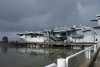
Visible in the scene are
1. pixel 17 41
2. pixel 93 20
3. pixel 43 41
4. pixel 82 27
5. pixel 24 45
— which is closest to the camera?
pixel 93 20

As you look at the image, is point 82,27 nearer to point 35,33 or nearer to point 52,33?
point 52,33

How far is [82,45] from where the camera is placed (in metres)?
64.1

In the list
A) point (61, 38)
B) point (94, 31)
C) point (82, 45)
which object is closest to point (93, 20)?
point (94, 31)

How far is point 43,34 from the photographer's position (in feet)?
272

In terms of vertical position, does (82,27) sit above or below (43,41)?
above

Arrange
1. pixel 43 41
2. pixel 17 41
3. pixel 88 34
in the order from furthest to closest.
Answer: pixel 17 41 < pixel 43 41 < pixel 88 34

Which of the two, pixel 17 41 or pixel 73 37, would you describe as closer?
pixel 73 37

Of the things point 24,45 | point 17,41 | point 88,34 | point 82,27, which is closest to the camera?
point 88,34

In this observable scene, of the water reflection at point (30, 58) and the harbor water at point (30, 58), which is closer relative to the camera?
the water reflection at point (30, 58)

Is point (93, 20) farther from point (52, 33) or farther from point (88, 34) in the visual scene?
point (52, 33)

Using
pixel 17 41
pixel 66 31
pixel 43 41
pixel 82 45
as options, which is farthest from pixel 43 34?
pixel 82 45

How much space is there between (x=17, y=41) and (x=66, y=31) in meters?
26.1

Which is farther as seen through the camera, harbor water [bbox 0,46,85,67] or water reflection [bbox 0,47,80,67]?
harbor water [bbox 0,46,85,67]

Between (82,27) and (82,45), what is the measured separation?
507 inches
